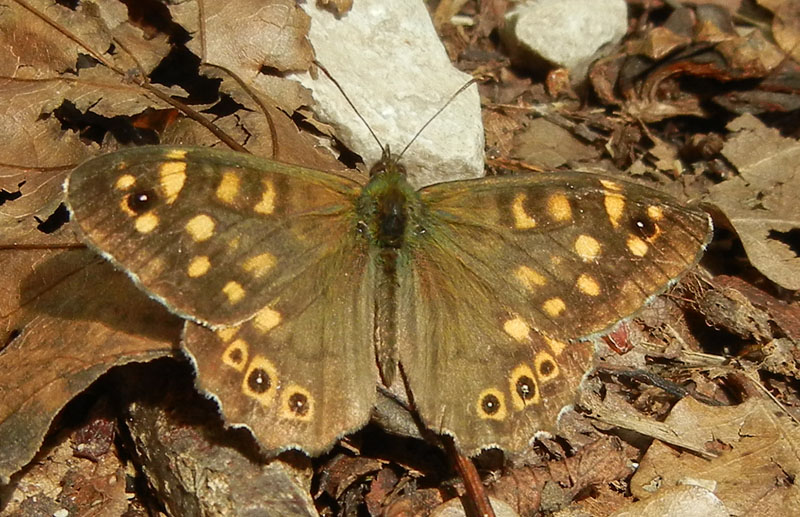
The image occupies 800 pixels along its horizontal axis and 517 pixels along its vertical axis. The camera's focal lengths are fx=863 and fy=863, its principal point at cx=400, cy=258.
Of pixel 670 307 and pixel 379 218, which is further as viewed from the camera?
pixel 670 307

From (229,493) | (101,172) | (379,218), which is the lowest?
(229,493)

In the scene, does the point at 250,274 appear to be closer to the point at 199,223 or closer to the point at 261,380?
the point at 199,223

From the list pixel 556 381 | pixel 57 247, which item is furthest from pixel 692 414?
pixel 57 247

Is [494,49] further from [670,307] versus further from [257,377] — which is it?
[257,377]

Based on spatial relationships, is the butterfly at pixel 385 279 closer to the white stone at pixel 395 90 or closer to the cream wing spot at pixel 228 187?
the cream wing spot at pixel 228 187

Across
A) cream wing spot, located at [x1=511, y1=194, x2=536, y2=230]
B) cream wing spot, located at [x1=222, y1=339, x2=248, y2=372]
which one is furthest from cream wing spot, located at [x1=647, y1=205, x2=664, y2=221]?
cream wing spot, located at [x1=222, y1=339, x2=248, y2=372]

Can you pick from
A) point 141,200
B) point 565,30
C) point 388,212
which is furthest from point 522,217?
point 565,30

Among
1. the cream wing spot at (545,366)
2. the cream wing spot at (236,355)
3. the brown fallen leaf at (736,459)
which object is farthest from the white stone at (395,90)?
the cream wing spot at (236,355)
